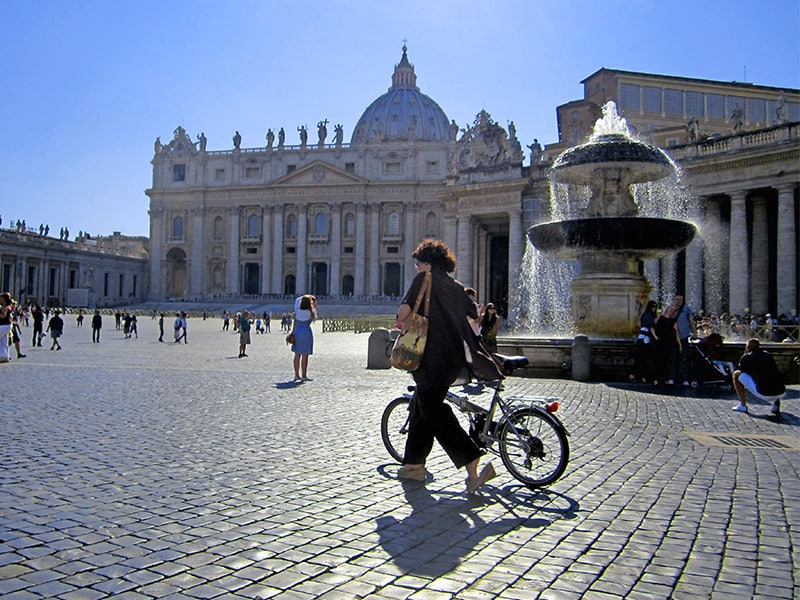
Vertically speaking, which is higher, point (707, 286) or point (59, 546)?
point (707, 286)

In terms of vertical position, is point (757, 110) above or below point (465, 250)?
above

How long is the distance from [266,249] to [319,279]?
693cm

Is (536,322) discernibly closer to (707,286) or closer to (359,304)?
(707,286)

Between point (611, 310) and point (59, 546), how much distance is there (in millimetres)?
11642

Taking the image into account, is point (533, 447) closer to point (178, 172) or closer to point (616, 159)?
point (616, 159)

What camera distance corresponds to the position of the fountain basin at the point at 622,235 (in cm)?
1284

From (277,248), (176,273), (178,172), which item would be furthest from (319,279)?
(178,172)

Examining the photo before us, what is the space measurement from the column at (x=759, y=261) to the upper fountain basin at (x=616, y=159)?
45.8ft

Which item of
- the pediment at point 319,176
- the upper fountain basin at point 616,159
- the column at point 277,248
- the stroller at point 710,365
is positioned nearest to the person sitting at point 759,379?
the stroller at point 710,365

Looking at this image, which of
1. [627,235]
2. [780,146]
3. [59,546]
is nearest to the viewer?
[59,546]

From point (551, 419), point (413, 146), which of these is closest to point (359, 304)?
point (413, 146)

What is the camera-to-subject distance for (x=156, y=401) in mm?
9344

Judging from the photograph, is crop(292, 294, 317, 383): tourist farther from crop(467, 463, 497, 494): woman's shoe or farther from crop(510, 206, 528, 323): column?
crop(510, 206, 528, 323): column

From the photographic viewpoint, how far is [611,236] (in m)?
13.0
